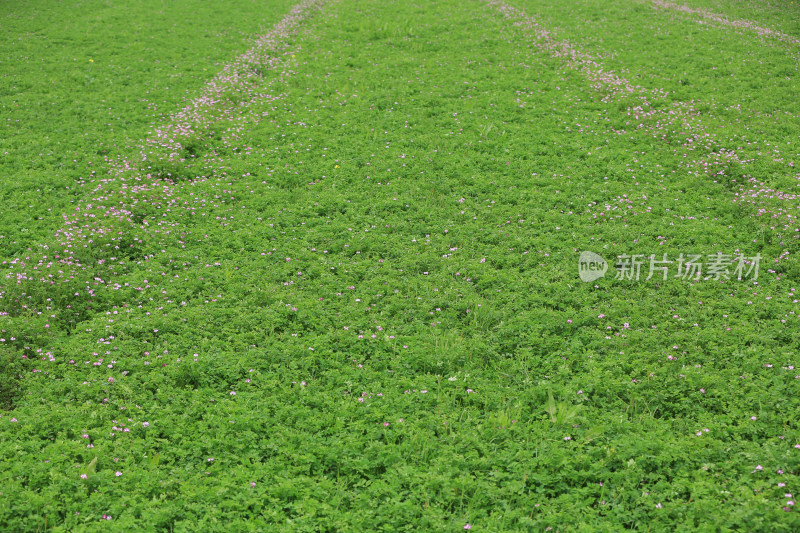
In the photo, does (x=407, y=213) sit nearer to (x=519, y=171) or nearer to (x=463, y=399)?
(x=519, y=171)

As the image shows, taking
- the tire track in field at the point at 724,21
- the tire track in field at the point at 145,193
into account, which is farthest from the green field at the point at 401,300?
the tire track in field at the point at 724,21

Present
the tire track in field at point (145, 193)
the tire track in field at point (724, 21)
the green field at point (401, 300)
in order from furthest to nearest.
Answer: the tire track in field at point (724, 21) < the tire track in field at point (145, 193) < the green field at point (401, 300)

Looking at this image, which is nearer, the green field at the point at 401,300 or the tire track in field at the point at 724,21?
the green field at the point at 401,300

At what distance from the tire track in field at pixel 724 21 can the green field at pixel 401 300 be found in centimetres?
458

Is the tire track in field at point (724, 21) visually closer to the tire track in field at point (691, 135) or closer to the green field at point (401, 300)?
the green field at point (401, 300)

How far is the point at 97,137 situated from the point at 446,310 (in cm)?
1049

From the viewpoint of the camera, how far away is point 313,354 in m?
7.20

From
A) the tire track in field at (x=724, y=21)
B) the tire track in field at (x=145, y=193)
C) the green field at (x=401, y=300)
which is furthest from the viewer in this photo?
the tire track in field at (x=724, y=21)

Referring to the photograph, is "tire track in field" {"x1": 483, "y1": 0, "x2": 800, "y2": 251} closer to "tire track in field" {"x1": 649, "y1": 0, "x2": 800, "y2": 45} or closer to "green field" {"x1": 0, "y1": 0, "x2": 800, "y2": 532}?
"green field" {"x1": 0, "y1": 0, "x2": 800, "y2": 532}

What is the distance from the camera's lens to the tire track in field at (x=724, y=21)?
1970cm

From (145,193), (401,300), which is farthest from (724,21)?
(145,193)

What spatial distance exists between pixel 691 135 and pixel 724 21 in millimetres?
13312

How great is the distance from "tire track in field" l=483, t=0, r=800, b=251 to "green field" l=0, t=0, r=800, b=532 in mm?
69

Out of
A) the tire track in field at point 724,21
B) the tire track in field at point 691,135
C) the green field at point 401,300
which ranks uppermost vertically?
the tire track in field at point 724,21
